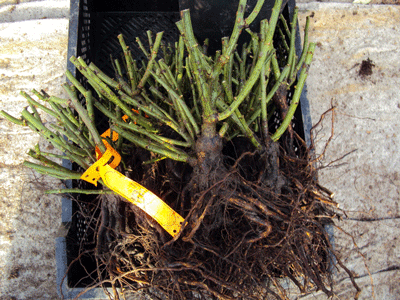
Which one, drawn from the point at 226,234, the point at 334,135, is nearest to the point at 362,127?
the point at 334,135

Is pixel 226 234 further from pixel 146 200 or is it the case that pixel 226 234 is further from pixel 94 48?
pixel 94 48

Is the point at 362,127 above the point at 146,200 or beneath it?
above

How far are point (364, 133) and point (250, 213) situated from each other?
98 centimetres

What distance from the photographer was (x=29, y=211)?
1259 millimetres

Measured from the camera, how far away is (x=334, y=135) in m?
1.40

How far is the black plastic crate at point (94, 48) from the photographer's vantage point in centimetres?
84

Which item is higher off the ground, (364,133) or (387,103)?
(387,103)

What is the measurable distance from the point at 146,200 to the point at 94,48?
75cm

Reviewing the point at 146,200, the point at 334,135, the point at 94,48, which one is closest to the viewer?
the point at 146,200

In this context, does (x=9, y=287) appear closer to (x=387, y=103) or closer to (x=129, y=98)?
(x=129, y=98)

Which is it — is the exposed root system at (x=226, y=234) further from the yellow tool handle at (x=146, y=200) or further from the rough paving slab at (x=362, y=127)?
the rough paving slab at (x=362, y=127)

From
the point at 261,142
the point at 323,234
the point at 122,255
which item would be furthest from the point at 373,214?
the point at 122,255

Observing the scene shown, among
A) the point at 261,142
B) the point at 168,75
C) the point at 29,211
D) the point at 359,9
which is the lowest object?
the point at 29,211

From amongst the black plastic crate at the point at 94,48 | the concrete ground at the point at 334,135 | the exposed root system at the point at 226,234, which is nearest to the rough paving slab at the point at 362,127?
the concrete ground at the point at 334,135
